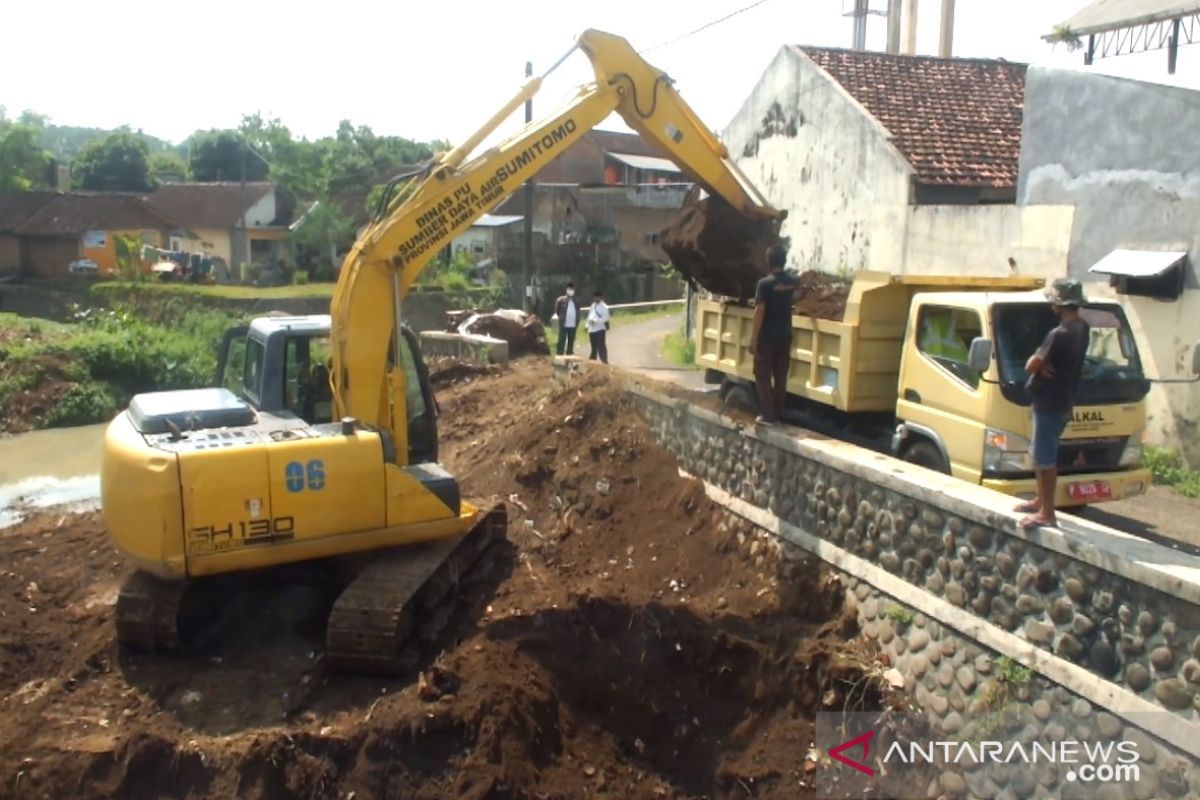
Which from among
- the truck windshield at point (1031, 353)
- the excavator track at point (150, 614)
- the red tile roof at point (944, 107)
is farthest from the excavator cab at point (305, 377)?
the red tile roof at point (944, 107)

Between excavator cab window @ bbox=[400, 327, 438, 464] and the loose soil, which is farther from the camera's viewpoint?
excavator cab window @ bbox=[400, 327, 438, 464]

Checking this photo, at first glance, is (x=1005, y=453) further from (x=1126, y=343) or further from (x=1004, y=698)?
(x=1004, y=698)

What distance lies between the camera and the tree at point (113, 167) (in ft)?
234

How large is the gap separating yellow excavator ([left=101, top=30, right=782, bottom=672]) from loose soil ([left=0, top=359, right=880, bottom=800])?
0.40 m

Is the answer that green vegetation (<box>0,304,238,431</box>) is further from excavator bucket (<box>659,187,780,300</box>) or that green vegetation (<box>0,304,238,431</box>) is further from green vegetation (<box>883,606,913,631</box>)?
green vegetation (<box>883,606,913,631</box>)

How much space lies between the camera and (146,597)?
741 cm

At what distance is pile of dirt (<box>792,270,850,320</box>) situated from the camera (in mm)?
10366

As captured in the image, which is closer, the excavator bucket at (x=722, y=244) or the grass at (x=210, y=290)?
the excavator bucket at (x=722, y=244)

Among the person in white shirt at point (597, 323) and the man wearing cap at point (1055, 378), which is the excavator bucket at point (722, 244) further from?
the person in white shirt at point (597, 323)

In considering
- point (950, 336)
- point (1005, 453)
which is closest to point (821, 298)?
point (950, 336)

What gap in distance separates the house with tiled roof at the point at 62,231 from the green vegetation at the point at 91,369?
866 inches

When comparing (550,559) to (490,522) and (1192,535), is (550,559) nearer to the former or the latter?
(490,522)

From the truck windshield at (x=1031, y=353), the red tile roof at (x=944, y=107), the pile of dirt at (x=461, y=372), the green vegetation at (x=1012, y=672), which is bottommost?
the green vegetation at (x=1012, y=672)

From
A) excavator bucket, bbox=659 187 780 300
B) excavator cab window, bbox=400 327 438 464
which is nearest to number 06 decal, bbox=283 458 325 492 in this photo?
excavator cab window, bbox=400 327 438 464
